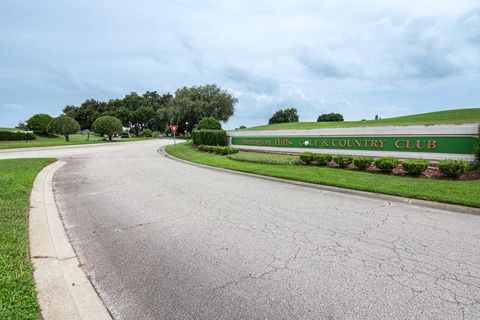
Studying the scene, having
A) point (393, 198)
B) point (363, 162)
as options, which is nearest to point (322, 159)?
point (363, 162)

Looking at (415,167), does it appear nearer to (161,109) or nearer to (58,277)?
(58,277)

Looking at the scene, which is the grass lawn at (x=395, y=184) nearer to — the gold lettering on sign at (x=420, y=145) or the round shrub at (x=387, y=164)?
the round shrub at (x=387, y=164)

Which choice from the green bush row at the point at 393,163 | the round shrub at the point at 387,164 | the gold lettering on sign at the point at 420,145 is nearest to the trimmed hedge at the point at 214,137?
the green bush row at the point at 393,163

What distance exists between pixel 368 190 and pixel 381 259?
13.8ft

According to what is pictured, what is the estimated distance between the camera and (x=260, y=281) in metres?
3.34

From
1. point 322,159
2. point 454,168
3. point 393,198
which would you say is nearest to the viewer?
point 393,198

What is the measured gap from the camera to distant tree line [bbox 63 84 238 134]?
5119 cm

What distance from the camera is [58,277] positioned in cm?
341

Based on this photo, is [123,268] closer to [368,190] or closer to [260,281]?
[260,281]

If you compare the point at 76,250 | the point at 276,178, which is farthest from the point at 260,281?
the point at 276,178

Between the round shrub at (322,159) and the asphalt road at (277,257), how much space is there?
508cm

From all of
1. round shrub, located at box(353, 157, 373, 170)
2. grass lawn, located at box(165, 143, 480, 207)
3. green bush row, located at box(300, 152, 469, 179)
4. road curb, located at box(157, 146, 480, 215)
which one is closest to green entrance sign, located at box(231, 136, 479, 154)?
green bush row, located at box(300, 152, 469, 179)

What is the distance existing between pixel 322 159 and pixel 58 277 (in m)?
10.9

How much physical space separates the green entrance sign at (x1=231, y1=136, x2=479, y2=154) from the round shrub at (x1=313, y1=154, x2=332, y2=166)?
2.00m
